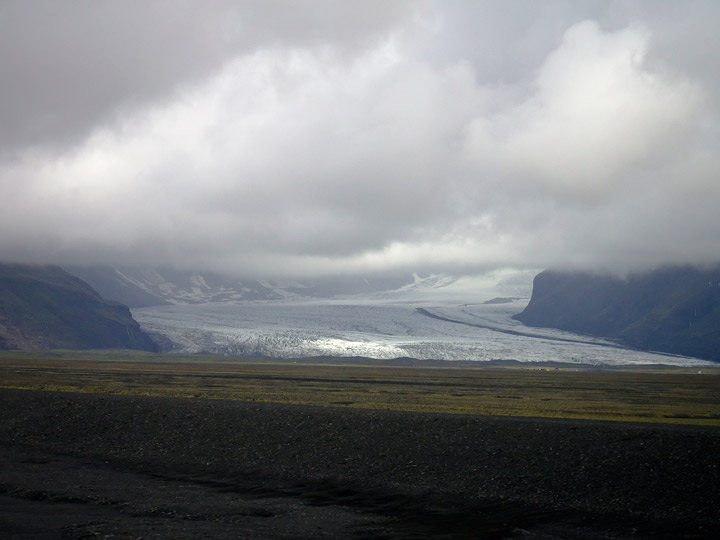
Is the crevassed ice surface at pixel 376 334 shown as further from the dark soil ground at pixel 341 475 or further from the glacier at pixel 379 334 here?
the dark soil ground at pixel 341 475

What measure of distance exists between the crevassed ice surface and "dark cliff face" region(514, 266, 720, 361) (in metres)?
26.9

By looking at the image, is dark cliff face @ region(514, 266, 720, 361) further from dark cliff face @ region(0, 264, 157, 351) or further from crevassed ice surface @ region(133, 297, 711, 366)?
dark cliff face @ region(0, 264, 157, 351)

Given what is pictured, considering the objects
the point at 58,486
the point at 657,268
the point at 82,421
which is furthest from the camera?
the point at 657,268

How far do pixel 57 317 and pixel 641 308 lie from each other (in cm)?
14908

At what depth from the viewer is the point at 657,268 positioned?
583 feet

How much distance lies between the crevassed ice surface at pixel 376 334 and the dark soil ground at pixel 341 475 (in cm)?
7357

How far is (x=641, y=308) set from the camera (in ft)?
557

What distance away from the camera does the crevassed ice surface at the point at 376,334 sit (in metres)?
101

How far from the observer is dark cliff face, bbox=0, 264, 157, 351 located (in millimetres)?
136250

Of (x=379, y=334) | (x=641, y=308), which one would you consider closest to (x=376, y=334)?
(x=379, y=334)

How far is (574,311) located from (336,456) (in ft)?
572

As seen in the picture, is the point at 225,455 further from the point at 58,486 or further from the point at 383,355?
the point at 383,355

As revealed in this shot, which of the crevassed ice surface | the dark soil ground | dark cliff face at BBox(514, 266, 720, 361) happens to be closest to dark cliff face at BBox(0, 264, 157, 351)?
the crevassed ice surface

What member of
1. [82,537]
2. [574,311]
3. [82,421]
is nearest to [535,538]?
[82,537]
